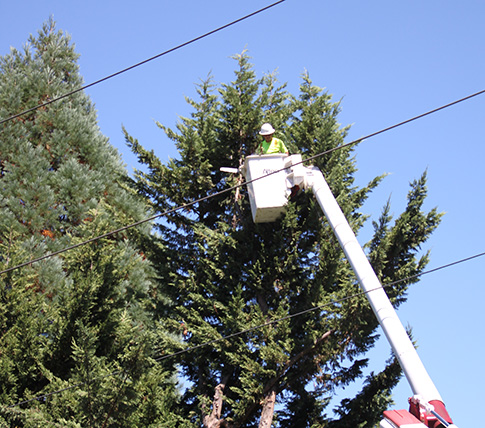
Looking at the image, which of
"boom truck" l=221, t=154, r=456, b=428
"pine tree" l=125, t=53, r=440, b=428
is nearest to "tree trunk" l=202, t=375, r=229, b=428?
"pine tree" l=125, t=53, r=440, b=428

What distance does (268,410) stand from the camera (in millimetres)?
8172

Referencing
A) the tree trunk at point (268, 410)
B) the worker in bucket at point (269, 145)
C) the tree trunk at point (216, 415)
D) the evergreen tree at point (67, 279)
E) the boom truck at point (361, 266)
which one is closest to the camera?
the boom truck at point (361, 266)

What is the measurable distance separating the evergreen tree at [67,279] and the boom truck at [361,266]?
2.27 m

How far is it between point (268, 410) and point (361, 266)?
2.52m

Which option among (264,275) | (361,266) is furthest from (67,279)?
(361,266)

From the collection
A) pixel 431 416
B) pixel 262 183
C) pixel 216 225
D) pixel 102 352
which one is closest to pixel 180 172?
pixel 216 225

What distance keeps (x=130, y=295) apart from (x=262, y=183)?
11.2 feet

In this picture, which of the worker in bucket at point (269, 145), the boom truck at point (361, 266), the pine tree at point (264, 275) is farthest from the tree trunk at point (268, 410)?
the worker in bucket at point (269, 145)

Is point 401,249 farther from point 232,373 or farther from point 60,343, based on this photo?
point 60,343

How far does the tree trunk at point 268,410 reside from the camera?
26.5 ft

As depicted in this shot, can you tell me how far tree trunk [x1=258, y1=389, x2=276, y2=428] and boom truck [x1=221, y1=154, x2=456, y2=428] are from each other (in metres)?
2.33

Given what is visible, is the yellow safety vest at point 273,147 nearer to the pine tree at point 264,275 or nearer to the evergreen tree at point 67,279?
the pine tree at point 264,275

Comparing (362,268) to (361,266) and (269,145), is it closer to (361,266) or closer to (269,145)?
(361,266)

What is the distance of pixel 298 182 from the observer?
330 inches
